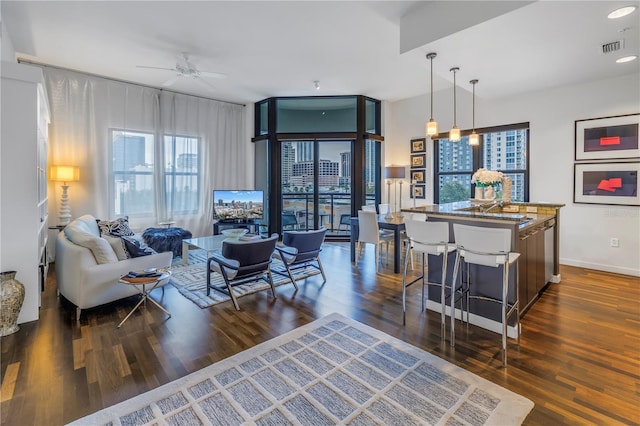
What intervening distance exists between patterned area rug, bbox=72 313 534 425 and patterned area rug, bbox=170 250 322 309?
1323 mm

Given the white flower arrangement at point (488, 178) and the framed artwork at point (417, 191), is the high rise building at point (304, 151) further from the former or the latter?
the white flower arrangement at point (488, 178)

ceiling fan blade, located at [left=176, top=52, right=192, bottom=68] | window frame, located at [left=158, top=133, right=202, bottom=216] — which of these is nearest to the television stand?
window frame, located at [left=158, top=133, right=202, bottom=216]

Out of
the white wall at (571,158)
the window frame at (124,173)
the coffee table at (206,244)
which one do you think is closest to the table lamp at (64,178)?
the window frame at (124,173)

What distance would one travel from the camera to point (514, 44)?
3336 millimetres

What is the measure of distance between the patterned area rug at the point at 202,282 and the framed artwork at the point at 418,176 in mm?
3496

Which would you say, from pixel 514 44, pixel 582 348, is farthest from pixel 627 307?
pixel 514 44

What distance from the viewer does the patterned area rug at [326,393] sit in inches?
70.8

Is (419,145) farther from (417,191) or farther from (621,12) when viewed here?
(621,12)

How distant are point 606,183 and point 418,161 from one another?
316 cm

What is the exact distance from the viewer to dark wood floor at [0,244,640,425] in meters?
1.95

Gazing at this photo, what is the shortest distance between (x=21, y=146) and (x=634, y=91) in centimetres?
748

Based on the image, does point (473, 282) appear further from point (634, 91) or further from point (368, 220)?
point (634, 91)

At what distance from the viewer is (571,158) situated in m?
4.96

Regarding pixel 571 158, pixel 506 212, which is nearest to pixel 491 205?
pixel 506 212
